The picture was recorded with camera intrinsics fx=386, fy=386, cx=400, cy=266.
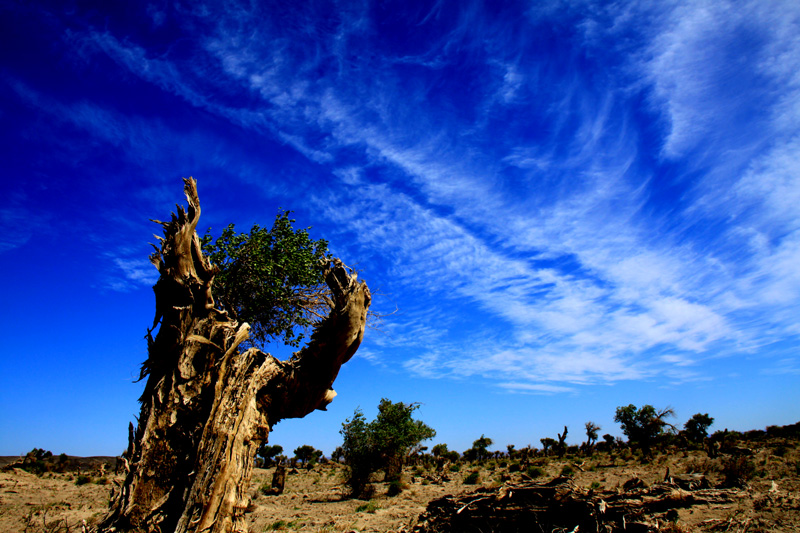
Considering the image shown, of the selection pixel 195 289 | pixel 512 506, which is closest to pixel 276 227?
pixel 195 289

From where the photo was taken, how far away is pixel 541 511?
10102 mm

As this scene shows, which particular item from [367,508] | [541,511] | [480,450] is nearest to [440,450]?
[480,450]

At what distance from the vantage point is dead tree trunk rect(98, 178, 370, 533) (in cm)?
591

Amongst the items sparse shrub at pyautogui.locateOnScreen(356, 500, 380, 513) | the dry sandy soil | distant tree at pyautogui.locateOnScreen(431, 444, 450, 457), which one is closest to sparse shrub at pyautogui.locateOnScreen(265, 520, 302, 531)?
the dry sandy soil

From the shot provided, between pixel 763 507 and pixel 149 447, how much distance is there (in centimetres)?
1908

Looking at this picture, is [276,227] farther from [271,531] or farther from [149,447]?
[271,531]

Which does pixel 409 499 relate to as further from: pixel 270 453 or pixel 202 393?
pixel 270 453

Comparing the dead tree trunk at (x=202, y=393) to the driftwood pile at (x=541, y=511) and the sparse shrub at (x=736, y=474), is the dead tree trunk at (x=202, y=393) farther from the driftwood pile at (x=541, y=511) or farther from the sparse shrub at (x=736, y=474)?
the sparse shrub at (x=736, y=474)

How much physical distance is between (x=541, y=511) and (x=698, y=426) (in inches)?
1790

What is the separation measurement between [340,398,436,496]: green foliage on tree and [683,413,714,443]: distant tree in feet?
110

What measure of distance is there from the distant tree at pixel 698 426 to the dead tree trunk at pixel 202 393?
167ft

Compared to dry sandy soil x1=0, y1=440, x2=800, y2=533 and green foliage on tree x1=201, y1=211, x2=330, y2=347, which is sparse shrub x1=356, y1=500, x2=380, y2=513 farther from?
green foliage on tree x1=201, y1=211, x2=330, y2=347

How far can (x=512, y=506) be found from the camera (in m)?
10.4

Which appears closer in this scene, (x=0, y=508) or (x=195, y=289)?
(x=195, y=289)
